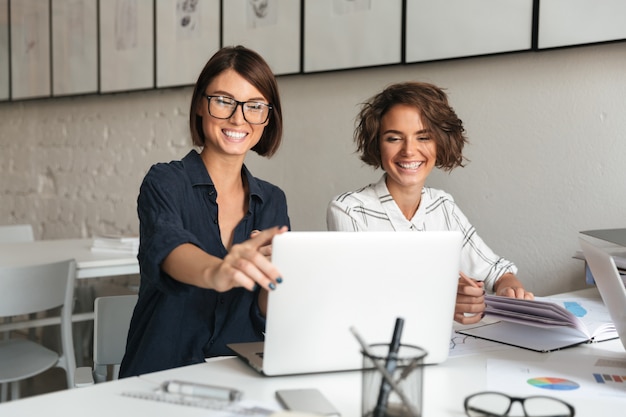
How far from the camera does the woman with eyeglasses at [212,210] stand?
1611 mm

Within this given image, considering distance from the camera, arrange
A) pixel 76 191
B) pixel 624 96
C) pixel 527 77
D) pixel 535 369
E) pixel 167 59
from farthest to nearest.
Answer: pixel 76 191 < pixel 167 59 < pixel 527 77 < pixel 624 96 < pixel 535 369

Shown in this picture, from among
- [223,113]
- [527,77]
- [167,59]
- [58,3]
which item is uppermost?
[58,3]

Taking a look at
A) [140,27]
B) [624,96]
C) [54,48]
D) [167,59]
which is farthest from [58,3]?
[624,96]

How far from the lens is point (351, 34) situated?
2.79 m

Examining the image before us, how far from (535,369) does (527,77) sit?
1390 millimetres

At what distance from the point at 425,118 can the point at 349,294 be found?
1.02 metres

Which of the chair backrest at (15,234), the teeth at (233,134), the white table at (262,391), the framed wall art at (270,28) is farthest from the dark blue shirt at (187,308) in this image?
the chair backrest at (15,234)

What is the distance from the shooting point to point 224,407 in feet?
3.33

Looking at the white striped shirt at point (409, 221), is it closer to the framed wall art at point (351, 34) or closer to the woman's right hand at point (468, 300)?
the woman's right hand at point (468, 300)

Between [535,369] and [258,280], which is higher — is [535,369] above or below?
below

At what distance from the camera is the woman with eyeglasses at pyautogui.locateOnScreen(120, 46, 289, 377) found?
5.29ft

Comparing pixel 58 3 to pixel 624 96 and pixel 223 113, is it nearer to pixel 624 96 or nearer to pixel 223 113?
pixel 223 113

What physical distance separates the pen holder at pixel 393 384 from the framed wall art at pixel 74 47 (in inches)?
146

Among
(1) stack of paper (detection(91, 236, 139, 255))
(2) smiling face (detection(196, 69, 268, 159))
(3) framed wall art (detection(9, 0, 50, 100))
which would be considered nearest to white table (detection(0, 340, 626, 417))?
(2) smiling face (detection(196, 69, 268, 159))
